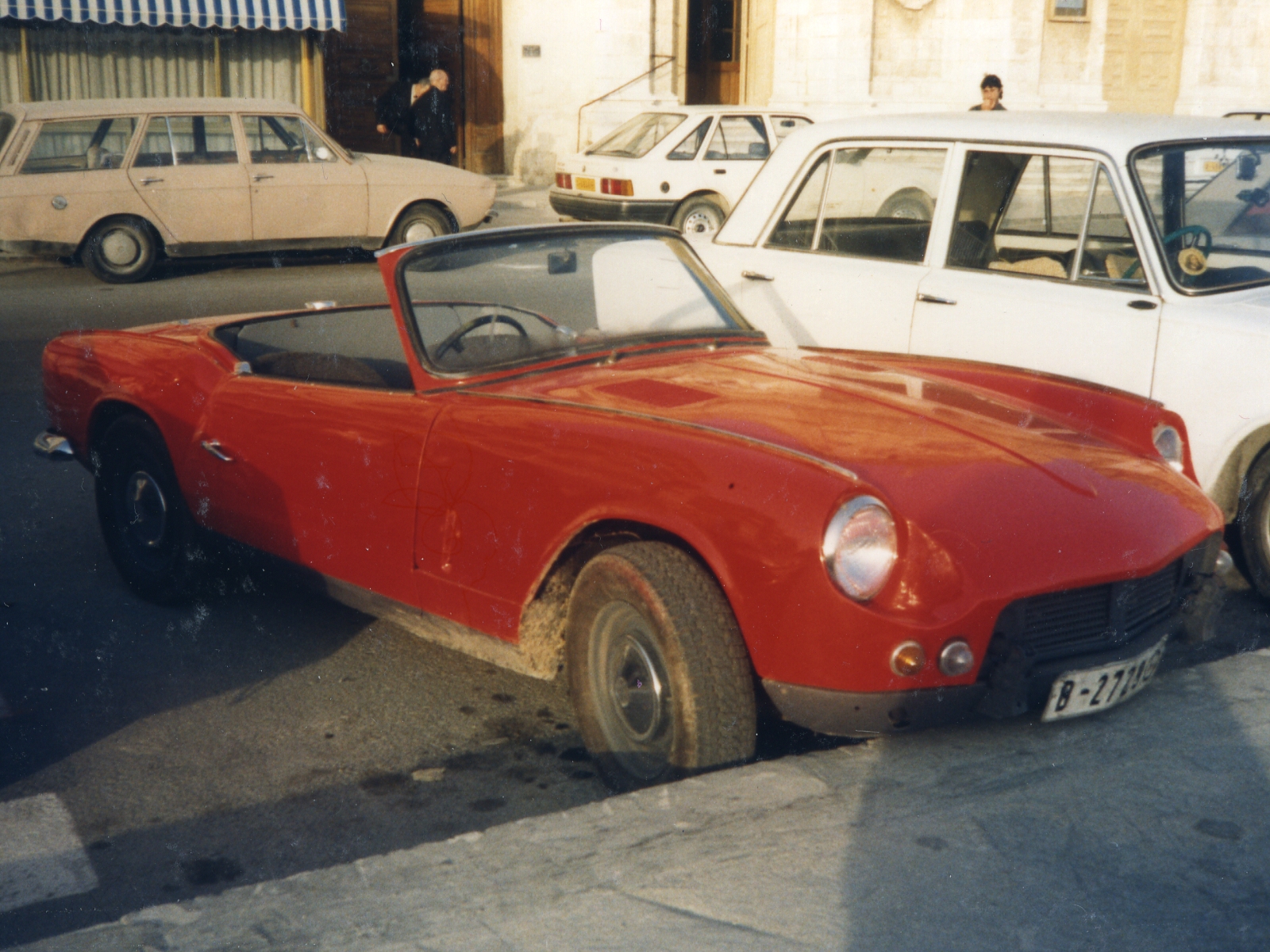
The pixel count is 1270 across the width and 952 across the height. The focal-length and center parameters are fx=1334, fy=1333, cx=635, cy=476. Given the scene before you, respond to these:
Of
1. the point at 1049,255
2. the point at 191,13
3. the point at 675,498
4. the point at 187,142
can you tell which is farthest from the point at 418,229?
the point at 675,498

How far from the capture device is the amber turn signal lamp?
9.34 ft

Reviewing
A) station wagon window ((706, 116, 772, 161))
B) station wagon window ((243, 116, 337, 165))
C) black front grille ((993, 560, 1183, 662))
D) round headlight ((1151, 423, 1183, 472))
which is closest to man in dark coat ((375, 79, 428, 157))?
station wagon window ((243, 116, 337, 165))

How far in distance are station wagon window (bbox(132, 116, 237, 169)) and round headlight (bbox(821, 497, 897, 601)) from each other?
1172 cm

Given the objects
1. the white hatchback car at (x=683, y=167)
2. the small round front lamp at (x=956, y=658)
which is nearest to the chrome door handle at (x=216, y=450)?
the small round front lamp at (x=956, y=658)

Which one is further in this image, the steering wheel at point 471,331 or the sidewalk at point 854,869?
the steering wheel at point 471,331

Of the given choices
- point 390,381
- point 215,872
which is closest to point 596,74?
point 390,381

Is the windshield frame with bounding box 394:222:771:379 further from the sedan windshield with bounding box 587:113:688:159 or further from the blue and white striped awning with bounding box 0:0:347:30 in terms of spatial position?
the blue and white striped awning with bounding box 0:0:347:30

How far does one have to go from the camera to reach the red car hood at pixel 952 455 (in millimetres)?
2986

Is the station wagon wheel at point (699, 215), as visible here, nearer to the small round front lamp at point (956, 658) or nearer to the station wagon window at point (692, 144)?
the station wagon window at point (692, 144)

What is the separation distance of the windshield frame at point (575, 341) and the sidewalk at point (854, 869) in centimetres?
145

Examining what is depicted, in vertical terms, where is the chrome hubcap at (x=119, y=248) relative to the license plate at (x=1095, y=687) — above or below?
above

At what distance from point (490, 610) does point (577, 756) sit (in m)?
0.49

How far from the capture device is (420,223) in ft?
47.0

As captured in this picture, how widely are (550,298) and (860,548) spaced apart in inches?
68.0
